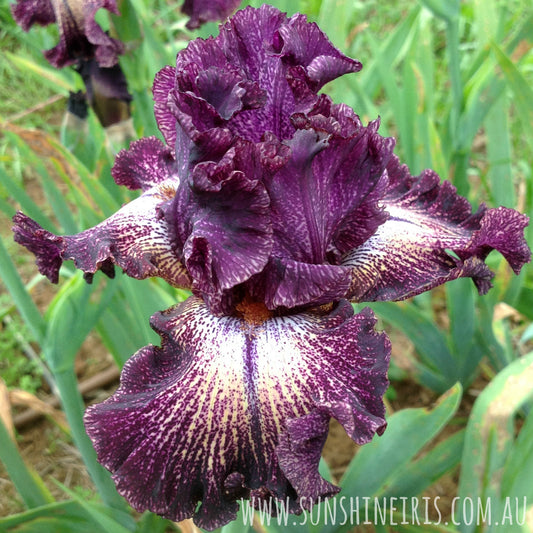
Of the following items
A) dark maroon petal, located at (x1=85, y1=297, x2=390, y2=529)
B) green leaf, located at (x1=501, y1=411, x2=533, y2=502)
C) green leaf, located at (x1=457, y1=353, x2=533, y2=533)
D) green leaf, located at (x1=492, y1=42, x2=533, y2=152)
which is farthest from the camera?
green leaf, located at (x1=492, y1=42, x2=533, y2=152)

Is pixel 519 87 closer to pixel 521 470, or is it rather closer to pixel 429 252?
pixel 429 252

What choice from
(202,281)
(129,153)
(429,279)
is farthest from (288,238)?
(129,153)

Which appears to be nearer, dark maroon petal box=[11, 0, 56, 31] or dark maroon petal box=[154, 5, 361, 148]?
dark maroon petal box=[154, 5, 361, 148]

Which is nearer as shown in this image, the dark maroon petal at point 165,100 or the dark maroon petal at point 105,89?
the dark maroon petal at point 165,100

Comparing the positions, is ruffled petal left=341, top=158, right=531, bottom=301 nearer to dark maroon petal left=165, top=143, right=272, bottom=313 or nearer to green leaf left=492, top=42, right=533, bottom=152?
dark maroon petal left=165, top=143, right=272, bottom=313

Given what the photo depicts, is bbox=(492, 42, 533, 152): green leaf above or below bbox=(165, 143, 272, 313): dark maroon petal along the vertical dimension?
above

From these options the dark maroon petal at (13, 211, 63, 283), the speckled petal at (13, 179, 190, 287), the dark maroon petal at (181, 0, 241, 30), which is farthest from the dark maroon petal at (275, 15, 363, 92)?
the dark maroon petal at (181, 0, 241, 30)

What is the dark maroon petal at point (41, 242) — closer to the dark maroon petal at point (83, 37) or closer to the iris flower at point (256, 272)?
the iris flower at point (256, 272)

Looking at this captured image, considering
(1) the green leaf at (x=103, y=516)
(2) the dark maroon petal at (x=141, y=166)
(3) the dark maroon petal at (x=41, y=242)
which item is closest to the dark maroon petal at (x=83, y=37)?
(2) the dark maroon petal at (x=141, y=166)
